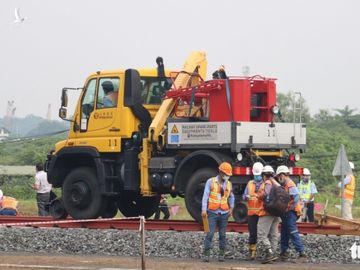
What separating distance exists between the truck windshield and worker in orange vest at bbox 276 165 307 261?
4.67 meters

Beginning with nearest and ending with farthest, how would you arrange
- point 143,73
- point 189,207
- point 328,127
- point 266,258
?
point 266,258 < point 189,207 < point 143,73 < point 328,127

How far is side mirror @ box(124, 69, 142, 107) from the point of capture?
19453 millimetres

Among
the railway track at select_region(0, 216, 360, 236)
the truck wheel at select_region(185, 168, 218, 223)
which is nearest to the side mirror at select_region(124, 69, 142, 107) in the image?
the truck wheel at select_region(185, 168, 218, 223)

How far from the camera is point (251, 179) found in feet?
58.8

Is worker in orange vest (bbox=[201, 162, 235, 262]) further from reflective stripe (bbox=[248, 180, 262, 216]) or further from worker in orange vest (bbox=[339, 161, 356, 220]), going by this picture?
worker in orange vest (bbox=[339, 161, 356, 220])

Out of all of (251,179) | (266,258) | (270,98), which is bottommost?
(266,258)

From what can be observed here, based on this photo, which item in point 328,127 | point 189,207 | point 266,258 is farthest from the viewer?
point 328,127

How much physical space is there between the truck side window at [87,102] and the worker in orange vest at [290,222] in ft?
18.4

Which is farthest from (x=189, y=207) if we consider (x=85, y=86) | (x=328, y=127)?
(x=328, y=127)

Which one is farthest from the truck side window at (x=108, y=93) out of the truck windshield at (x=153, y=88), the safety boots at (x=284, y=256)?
the safety boots at (x=284, y=256)

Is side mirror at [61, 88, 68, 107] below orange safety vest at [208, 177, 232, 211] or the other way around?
the other way around

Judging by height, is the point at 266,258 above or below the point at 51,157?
below

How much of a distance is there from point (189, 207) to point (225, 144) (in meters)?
1.49

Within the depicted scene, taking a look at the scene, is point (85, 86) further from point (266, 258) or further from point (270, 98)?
point (266, 258)
